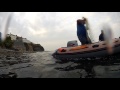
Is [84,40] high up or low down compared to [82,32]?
down

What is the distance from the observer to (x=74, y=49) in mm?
11859

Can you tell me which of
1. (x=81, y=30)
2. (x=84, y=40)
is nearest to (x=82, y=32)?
(x=81, y=30)

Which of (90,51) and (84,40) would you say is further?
(84,40)

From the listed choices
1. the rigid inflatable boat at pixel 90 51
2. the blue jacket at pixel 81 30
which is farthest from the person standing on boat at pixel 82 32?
the rigid inflatable boat at pixel 90 51

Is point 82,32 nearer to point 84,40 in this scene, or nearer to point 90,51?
point 84,40

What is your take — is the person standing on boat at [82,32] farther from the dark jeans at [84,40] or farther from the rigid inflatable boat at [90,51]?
the rigid inflatable boat at [90,51]

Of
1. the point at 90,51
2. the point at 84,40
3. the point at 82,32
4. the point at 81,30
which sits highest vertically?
the point at 81,30

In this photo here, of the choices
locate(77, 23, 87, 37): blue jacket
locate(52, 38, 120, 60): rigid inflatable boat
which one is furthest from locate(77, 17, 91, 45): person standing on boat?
locate(52, 38, 120, 60): rigid inflatable boat

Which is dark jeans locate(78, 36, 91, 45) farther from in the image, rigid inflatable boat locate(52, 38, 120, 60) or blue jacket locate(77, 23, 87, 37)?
rigid inflatable boat locate(52, 38, 120, 60)

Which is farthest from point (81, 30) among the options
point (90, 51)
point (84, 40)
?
point (90, 51)
